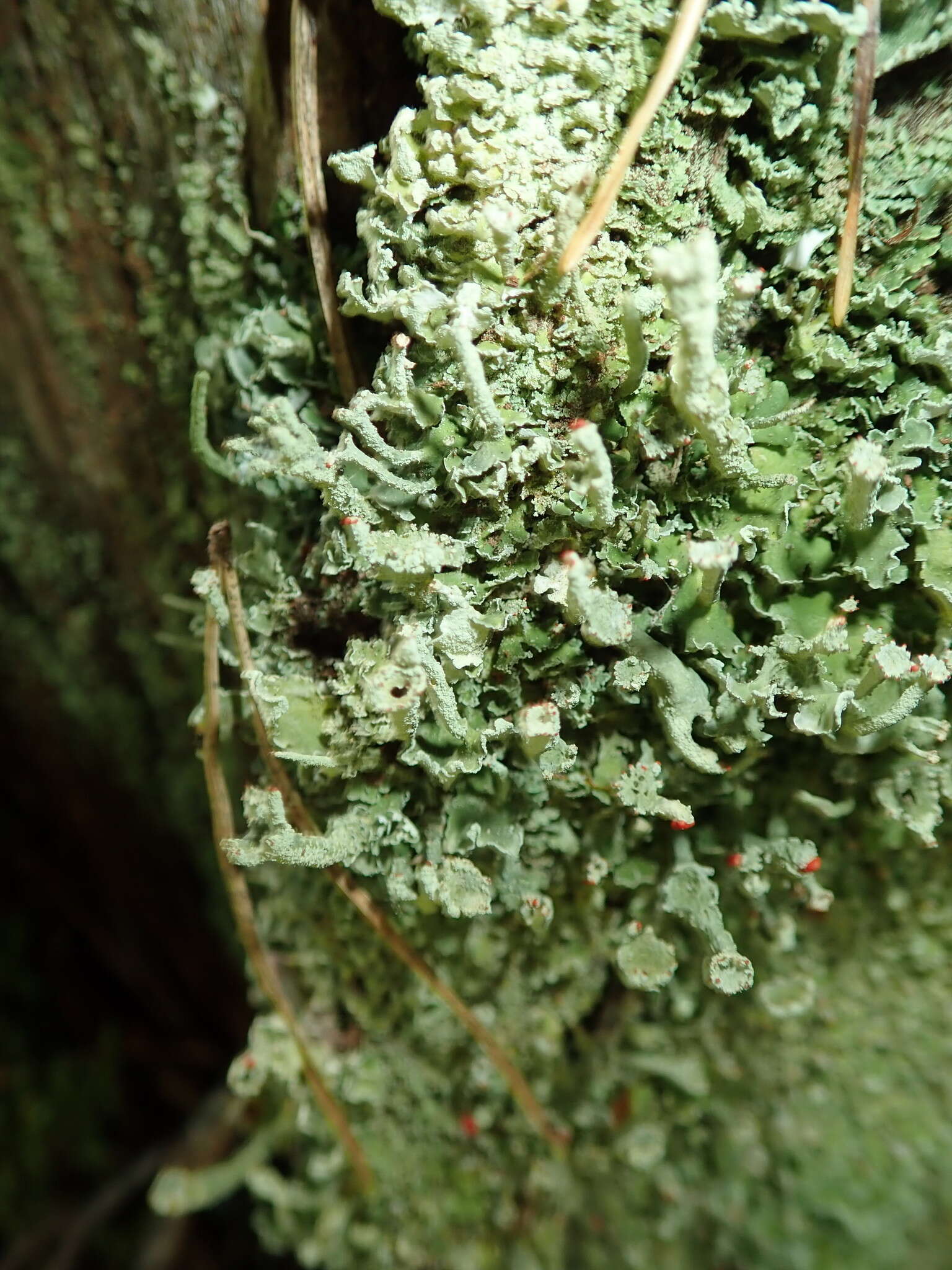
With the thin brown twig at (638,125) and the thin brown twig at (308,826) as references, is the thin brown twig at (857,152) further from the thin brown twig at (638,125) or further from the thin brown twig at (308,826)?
the thin brown twig at (308,826)

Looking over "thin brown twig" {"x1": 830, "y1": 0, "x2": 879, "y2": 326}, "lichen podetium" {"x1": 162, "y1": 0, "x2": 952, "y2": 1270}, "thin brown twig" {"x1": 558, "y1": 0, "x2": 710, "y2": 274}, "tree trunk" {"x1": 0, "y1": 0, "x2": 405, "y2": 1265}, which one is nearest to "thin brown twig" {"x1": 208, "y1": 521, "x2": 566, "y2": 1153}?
"lichen podetium" {"x1": 162, "y1": 0, "x2": 952, "y2": 1270}

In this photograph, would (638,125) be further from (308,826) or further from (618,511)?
(308,826)

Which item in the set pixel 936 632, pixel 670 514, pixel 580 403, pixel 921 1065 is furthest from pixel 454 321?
pixel 921 1065

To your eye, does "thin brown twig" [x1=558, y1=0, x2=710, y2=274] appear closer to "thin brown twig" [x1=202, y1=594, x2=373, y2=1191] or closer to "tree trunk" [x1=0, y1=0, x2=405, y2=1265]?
"tree trunk" [x1=0, y1=0, x2=405, y2=1265]

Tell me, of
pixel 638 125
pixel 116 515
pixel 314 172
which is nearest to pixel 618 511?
pixel 638 125

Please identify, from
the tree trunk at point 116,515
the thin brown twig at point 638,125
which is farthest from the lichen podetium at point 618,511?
the tree trunk at point 116,515
